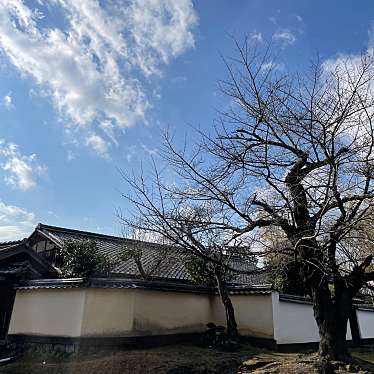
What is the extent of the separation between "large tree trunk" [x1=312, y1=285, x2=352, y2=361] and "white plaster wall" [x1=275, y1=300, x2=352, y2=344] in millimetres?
3443

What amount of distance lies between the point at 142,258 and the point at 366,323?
499 inches

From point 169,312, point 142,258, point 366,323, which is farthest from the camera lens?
point 366,323

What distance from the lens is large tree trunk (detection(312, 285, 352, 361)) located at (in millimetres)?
9008

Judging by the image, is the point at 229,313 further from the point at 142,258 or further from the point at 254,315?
the point at 142,258

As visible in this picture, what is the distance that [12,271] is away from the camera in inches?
504

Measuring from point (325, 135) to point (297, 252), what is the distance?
114 inches

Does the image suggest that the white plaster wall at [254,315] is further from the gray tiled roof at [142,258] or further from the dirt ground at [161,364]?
the dirt ground at [161,364]

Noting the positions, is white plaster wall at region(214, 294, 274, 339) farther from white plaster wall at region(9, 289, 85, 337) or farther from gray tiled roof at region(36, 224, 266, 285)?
white plaster wall at region(9, 289, 85, 337)

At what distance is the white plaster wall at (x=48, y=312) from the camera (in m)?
10.4

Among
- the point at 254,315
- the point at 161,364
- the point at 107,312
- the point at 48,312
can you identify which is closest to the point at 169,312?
the point at 107,312

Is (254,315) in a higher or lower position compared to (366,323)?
higher

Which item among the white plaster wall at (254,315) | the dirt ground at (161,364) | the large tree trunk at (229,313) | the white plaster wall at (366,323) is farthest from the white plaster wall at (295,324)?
the white plaster wall at (366,323)

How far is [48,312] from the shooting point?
11359 mm

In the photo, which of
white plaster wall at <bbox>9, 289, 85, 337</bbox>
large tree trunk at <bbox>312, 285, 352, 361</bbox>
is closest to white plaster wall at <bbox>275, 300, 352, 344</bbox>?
large tree trunk at <bbox>312, 285, 352, 361</bbox>
